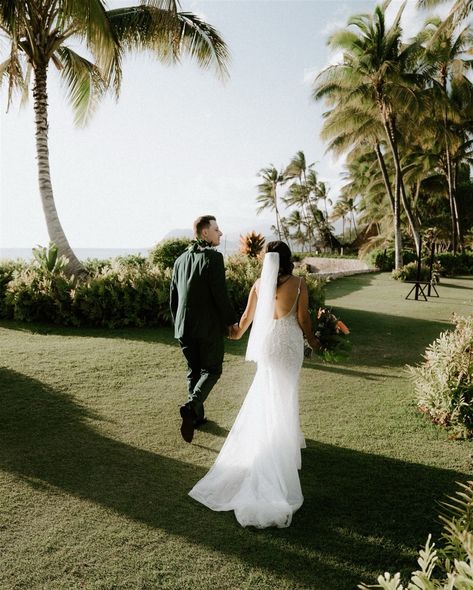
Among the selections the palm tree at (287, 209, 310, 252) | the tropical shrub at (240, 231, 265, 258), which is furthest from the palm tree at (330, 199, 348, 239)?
the tropical shrub at (240, 231, 265, 258)

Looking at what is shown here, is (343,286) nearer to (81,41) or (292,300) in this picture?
(81,41)

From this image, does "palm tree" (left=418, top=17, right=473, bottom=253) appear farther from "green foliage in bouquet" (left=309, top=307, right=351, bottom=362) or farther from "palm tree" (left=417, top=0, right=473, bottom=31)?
"green foliage in bouquet" (left=309, top=307, right=351, bottom=362)

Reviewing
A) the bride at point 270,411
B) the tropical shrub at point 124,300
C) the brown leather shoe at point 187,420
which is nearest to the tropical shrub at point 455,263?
the tropical shrub at point 124,300

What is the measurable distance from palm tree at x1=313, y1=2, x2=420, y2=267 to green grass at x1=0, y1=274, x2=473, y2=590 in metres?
19.0

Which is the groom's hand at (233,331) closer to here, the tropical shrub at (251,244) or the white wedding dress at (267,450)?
the white wedding dress at (267,450)

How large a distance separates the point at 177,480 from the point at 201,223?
8.33ft

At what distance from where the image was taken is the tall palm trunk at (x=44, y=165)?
1220 centimetres

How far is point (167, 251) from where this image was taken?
15.8 meters

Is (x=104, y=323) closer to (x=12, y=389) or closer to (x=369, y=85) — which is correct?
(x=12, y=389)

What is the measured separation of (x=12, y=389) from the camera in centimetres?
628

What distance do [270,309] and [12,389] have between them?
4259 millimetres

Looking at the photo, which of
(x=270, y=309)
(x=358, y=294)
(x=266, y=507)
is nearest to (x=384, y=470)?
(x=266, y=507)

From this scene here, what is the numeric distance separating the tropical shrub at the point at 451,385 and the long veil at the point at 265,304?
2.52 m

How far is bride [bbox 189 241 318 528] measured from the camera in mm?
3670
